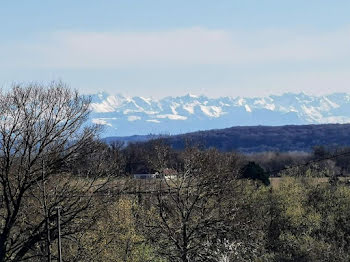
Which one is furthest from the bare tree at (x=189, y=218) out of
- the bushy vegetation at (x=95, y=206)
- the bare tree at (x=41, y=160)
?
the bare tree at (x=41, y=160)

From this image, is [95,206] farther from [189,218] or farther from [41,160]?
[189,218]

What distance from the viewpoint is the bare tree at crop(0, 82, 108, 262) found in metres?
23.6

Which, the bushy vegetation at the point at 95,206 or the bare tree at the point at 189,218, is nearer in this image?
the bushy vegetation at the point at 95,206

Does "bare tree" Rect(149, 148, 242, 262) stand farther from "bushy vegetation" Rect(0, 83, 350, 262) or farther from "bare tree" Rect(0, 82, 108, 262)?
"bare tree" Rect(0, 82, 108, 262)

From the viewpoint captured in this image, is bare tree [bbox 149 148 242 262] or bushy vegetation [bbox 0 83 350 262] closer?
bushy vegetation [bbox 0 83 350 262]

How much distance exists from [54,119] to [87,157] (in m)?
2.71

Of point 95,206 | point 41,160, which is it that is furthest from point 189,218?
point 41,160

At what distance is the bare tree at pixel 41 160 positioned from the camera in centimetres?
2358

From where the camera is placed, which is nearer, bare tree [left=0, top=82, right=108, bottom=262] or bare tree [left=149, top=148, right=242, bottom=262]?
bare tree [left=0, top=82, right=108, bottom=262]

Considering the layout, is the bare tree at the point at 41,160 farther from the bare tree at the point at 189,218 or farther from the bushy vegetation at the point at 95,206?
the bare tree at the point at 189,218

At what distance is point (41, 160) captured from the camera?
24078 mm

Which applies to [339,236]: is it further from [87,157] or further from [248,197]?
[87,157]

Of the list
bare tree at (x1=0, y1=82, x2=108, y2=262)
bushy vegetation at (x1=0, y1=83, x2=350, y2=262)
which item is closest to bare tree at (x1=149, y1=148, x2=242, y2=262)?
bushy vegetation at (x1=0, y1=83, x2=350, y2=262)

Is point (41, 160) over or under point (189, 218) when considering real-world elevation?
over
